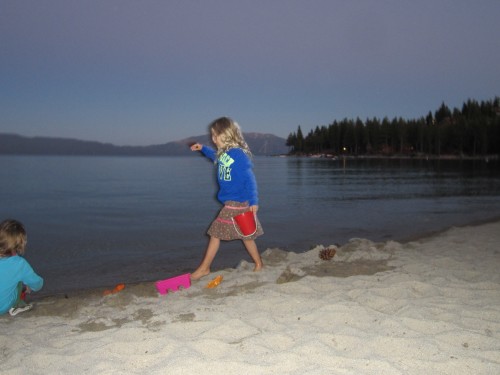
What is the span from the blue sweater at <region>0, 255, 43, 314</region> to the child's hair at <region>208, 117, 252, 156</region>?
2921 millimetres

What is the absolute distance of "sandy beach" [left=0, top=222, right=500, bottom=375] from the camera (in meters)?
3.24

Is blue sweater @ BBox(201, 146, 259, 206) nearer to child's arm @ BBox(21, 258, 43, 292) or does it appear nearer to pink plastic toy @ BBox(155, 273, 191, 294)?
pink plastic toy @ BBox(155, 273, 191, 294)

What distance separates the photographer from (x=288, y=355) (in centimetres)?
333

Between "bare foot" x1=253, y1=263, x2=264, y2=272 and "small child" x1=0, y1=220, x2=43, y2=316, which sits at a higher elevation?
"small child" x1=0, y1=220, x2=43, y2=316

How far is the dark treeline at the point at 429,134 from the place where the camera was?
5017 inches

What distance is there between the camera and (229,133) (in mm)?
5746

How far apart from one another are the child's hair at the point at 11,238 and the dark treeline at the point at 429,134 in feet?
465

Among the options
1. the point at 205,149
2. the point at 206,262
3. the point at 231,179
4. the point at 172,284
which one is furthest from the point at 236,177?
the point at 172,284

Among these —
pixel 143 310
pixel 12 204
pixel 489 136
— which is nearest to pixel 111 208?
pixel 12 204

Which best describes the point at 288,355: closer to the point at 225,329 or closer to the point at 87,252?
the point at 225,329

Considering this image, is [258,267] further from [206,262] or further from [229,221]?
[229,221]

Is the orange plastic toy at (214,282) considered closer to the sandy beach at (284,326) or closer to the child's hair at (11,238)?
the sandy beach at (284,326)

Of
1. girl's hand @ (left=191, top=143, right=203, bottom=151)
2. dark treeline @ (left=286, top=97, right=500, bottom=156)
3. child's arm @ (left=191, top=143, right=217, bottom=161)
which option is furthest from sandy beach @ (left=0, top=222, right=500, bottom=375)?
dark treeline @ (left=286, top=97, right=500, bottom=156)

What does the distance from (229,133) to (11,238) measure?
122 inches
